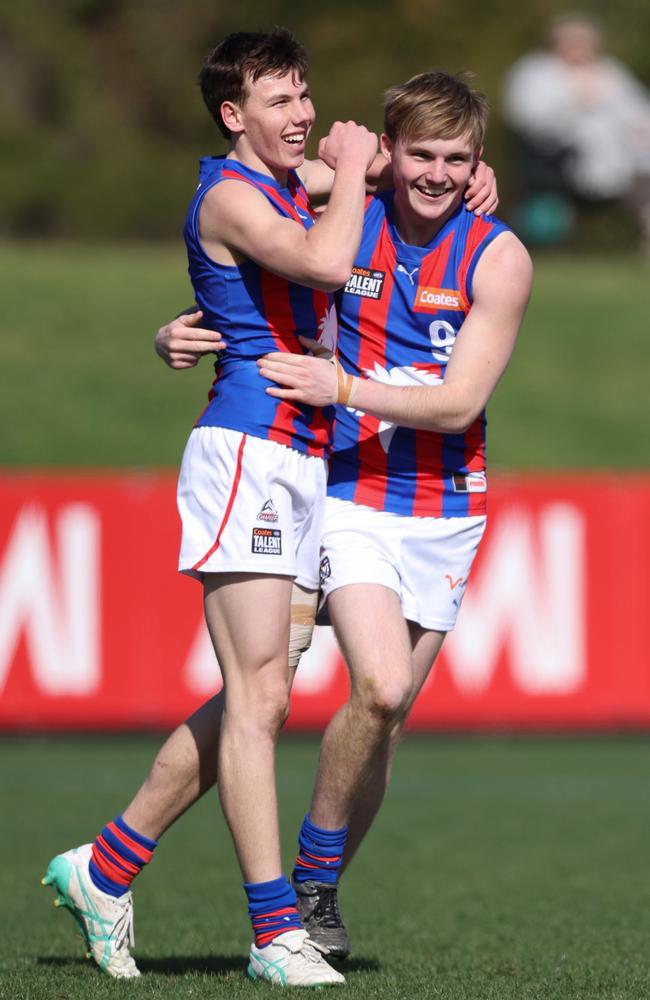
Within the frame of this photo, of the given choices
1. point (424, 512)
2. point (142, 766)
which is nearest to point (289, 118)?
point (424, 512)

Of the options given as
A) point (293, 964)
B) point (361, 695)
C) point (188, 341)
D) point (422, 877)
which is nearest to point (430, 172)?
point (188, 341)

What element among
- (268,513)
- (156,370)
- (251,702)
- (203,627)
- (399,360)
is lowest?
(203,627)

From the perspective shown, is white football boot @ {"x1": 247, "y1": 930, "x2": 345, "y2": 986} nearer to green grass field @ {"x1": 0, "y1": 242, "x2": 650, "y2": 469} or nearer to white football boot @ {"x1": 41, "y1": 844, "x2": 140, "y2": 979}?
white football boot @ {"x1": 41, "y1": 844, "x2": 140, "y2": 979}

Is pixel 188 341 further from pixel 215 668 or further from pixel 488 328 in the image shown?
pixel 215 668

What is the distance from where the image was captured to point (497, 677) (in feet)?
33.1

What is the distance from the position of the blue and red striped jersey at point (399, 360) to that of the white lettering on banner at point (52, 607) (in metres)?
5.23

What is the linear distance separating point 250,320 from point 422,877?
111 inches

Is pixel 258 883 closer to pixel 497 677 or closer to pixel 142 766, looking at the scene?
pixel 142 766

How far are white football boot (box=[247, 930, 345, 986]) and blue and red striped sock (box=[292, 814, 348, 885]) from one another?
0.33 meters

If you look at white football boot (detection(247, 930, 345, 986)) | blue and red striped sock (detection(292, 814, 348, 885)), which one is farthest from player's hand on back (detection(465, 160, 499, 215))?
white football boot (detection(247, 930, 345, 986))

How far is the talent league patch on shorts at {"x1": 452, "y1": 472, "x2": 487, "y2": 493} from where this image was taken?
196 inches

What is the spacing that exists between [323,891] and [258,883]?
34cm

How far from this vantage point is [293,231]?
4.23 m

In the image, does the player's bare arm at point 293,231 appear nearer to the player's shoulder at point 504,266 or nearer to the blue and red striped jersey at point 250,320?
the blue and red striped jersey at point 250,320
